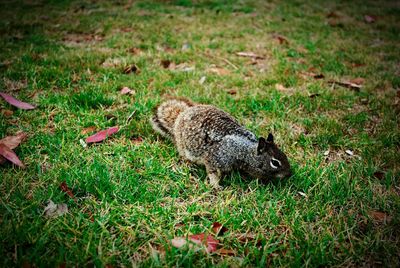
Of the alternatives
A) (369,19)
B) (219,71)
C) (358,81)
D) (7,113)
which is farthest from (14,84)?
(369,19)

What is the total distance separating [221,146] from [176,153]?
52 centimetres

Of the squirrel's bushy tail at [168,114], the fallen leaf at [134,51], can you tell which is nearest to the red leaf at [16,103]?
the squirrel's bushy tail at [168,114]

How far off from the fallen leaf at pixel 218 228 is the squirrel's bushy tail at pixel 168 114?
1179 millimetres

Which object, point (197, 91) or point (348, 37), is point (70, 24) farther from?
point (348, 37)

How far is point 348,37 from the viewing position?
645 centimetres

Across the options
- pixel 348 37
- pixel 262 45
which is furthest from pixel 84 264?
pixel 348 37

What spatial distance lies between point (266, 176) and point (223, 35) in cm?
439

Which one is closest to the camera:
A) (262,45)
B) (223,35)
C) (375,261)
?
(375,261)

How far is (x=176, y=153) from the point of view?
297cm

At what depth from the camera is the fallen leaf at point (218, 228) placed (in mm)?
2102

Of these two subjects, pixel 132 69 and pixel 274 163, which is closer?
pixel 274 163

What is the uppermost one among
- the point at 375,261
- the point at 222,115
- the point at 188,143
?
the point at 222,115

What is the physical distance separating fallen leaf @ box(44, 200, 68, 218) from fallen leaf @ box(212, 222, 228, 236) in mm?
1025

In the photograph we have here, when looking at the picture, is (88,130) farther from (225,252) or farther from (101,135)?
(225,252)
